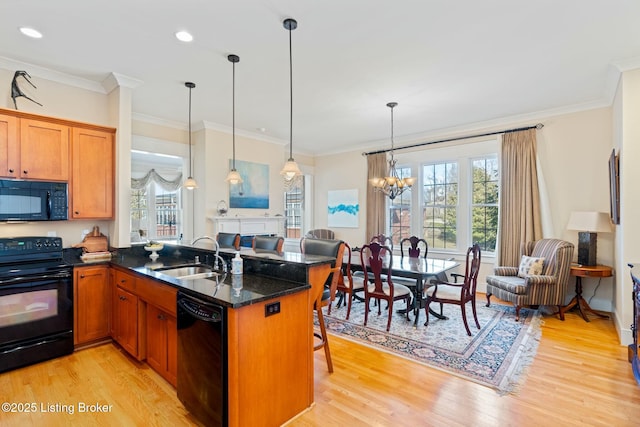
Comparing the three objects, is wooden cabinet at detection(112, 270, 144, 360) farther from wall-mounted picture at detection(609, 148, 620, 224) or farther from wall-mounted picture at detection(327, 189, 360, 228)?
wall-mounted picture at detection(609, 148, 620, 224)

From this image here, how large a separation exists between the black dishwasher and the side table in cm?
436

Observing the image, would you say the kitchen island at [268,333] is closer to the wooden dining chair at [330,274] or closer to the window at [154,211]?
the wooden dining chair at [330,274]

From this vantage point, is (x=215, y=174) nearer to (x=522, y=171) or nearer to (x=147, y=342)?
(x=147, y=342)

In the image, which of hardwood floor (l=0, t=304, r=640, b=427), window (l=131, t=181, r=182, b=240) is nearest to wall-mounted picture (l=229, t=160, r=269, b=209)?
window (l=131, t=181, r=182, b=240)

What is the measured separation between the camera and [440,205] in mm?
6016

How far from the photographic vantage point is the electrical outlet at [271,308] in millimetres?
1919

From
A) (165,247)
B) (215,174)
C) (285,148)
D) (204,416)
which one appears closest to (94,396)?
(204,416)

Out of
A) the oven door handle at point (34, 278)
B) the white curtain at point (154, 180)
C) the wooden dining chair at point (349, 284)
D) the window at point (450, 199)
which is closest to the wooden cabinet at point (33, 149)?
the oven door handle at point (34, 278)

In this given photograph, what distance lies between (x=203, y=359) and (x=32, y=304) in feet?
6.82

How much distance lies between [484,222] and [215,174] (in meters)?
4.85

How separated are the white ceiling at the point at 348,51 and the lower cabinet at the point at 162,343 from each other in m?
2.43

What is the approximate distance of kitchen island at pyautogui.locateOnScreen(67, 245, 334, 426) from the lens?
1.77 metres

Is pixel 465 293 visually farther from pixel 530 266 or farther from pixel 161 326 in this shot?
pixel 161 326

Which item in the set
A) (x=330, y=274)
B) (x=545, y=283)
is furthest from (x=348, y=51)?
(x=545, y=283)
